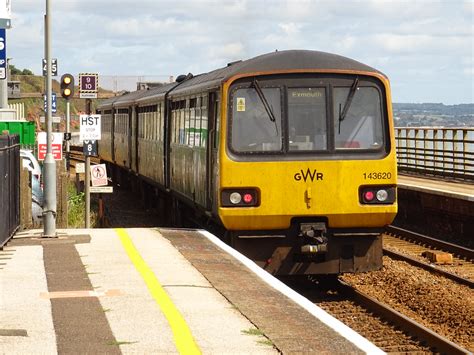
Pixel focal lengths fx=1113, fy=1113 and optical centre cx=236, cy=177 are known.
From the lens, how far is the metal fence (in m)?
13.1

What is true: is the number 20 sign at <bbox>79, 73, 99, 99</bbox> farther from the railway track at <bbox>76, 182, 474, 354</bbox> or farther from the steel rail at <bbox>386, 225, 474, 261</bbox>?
the railway track at <bbox>76, 182, 474, 354</bbox>

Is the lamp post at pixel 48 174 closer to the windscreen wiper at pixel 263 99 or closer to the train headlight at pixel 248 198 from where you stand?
the train headlight at pixel 248 198

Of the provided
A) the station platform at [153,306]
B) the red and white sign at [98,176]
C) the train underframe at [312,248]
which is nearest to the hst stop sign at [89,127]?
the red and white sign at [98,176]

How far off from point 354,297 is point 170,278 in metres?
3.33

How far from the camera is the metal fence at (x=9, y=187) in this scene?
514 inches

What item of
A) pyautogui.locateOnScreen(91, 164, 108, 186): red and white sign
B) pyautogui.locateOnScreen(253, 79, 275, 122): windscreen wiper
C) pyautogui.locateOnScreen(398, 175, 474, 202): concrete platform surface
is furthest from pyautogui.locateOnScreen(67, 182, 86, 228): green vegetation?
pyautogui.locateOnScreen(253, 79, 275, 122): windscreen wiper

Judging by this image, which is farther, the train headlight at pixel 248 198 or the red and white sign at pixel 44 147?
the red and white sign at pixel 44 147

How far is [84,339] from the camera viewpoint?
766 centimetres

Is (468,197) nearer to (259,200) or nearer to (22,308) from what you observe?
(259,200)

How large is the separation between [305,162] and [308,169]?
89 millimetres

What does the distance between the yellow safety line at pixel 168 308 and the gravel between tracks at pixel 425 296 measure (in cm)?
293

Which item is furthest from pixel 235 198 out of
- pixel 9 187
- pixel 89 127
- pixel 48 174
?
pixel 89 127

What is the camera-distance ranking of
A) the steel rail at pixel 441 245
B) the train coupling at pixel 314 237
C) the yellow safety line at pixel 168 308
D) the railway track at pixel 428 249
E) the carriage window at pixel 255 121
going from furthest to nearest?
the steel rail at pixel 441 245, the railway track at pixel 428 249, the carriage window at pixel 255 121, the train coupling at pixel 314 237, the yellow safety line at pixel 168 308

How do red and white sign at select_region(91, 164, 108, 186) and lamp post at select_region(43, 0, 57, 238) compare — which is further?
red and white sign at select_region(91, 164, 108, 186)
